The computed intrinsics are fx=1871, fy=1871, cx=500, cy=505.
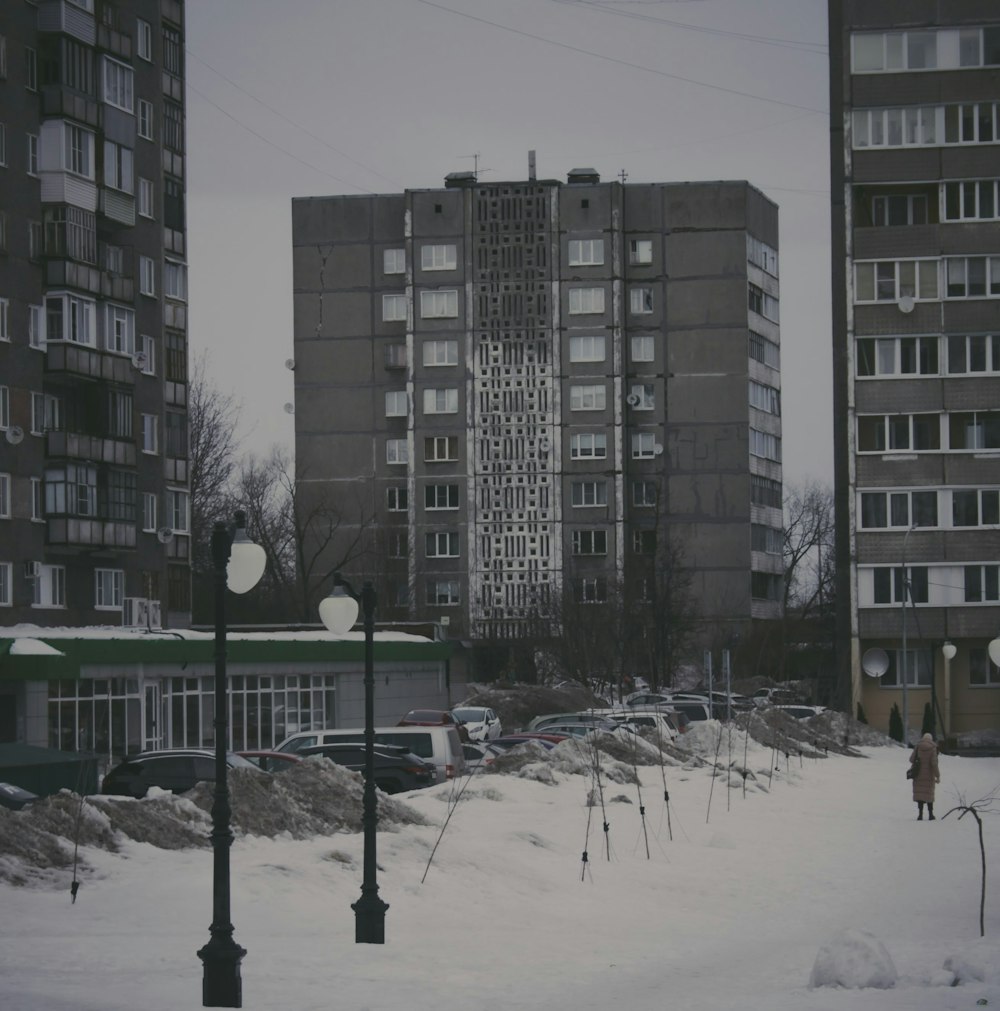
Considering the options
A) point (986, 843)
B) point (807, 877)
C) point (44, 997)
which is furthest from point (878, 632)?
point (44, 997)

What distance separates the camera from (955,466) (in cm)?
6988

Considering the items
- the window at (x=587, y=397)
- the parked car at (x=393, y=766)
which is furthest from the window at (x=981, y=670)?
the parked car at (x=393, y=766)

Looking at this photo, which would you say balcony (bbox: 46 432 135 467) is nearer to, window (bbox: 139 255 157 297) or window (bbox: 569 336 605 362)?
window (bbox: 139 255 157 297)

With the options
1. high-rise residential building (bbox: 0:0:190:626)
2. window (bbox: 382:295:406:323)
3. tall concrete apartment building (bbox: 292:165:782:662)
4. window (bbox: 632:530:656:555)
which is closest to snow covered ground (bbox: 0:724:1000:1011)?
high-rise residential building (bbox: 0:0:190:626)

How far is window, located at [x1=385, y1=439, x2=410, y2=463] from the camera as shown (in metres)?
99.3

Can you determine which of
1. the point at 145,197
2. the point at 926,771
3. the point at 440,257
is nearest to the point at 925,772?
the point at 926,771

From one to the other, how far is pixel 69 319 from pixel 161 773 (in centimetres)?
2910

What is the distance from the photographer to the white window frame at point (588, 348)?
9706 centimetres

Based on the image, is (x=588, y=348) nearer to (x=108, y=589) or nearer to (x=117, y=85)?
(x=117, y=85)

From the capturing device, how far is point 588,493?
319ft

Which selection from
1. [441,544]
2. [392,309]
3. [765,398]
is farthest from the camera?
[765,398]

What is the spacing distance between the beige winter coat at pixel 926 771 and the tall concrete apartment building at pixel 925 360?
113ft

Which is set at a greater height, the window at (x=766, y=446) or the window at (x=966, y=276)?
the window at (x=966, y=276)

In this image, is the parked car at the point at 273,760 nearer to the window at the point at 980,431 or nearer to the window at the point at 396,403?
the window at the point at 980,431
